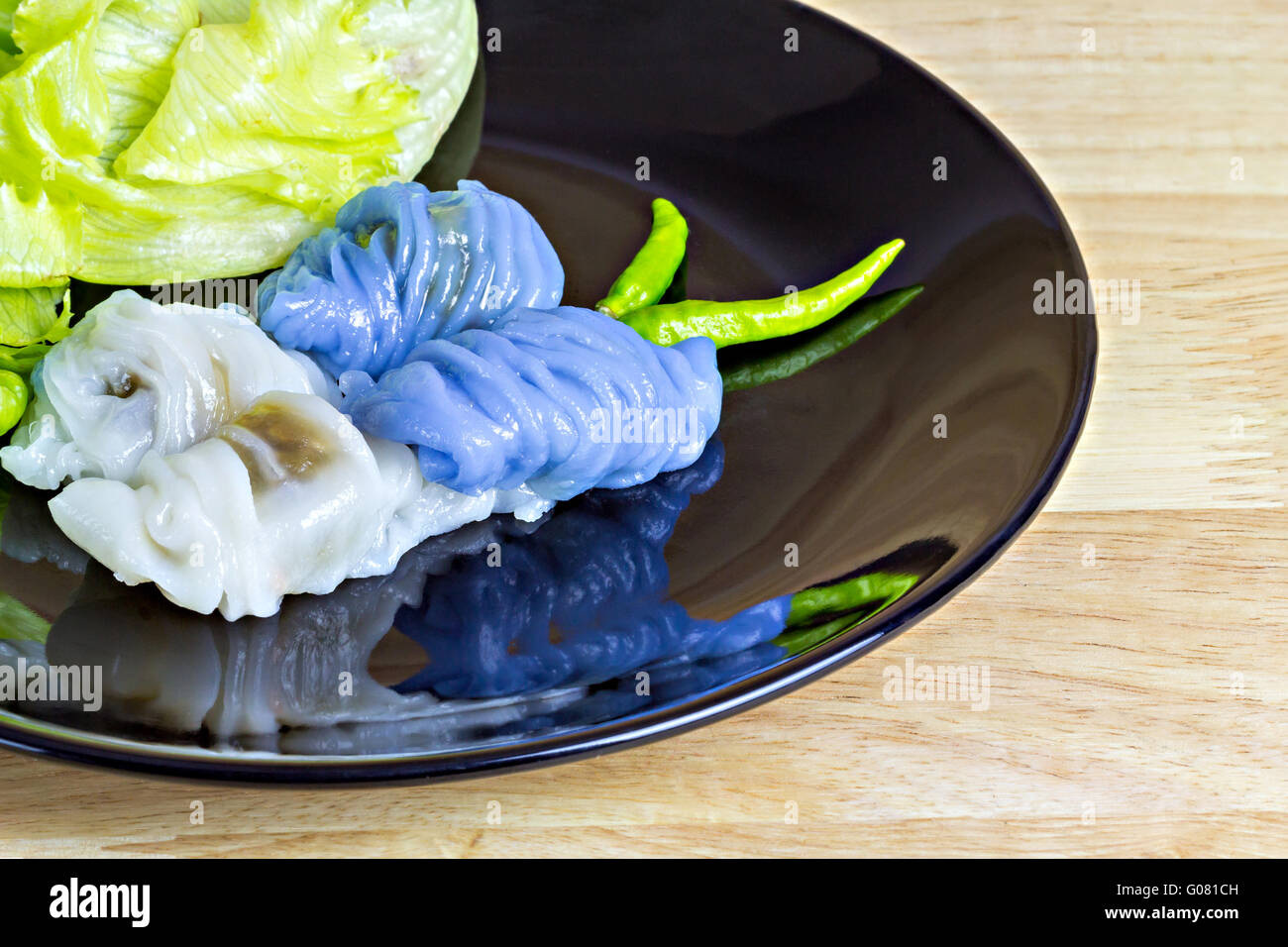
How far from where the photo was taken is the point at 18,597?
196 cm

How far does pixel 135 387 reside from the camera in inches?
85.7

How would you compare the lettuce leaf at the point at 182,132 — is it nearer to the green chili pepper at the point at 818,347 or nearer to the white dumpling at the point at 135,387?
the white dumpling at the point at 135,387

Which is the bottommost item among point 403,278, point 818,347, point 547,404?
point 547,404

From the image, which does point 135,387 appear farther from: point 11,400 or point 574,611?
point 574,611

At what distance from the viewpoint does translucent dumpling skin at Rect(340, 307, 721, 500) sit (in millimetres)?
2076

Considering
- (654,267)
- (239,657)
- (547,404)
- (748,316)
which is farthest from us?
(654,267)

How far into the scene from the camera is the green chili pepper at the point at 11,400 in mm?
2207

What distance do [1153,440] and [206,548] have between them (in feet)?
6.13

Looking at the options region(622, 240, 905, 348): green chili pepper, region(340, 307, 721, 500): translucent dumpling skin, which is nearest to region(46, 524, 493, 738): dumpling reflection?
region(340, 307, 721, 500): translucent dumpling skin

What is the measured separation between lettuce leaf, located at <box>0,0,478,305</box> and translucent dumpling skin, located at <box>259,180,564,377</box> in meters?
0.35

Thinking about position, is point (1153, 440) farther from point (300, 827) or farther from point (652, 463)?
point (300, 827)

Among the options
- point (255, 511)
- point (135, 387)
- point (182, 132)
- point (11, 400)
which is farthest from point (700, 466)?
point (182, 132)

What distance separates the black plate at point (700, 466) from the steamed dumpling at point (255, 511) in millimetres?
60

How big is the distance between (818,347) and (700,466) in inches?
18.4
